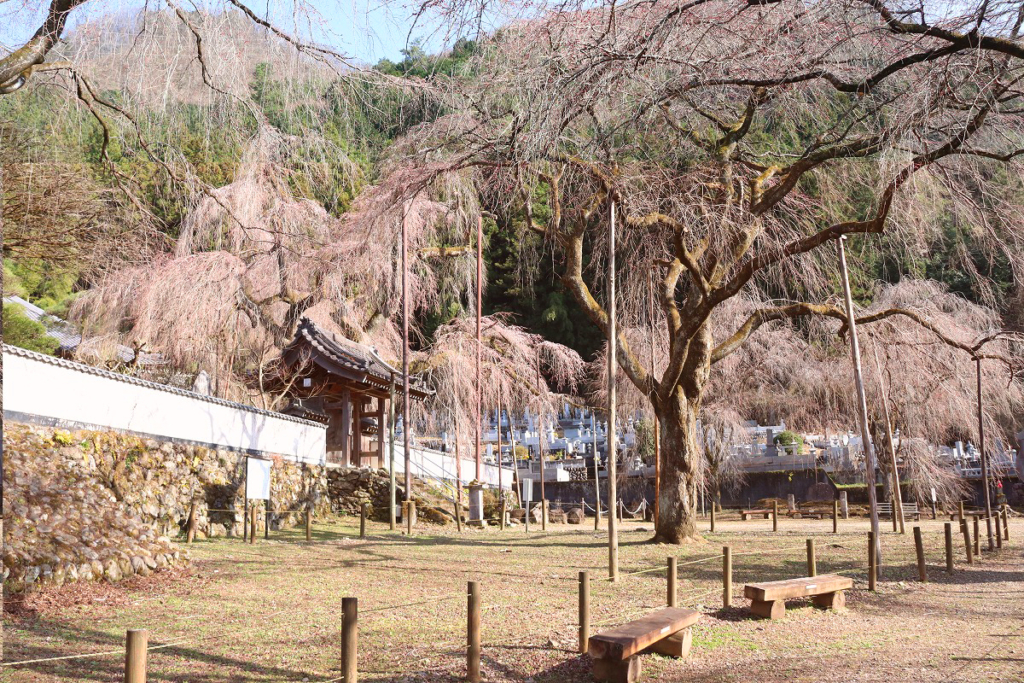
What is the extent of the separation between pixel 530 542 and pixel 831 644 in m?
8.10

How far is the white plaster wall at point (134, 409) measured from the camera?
10938 mm

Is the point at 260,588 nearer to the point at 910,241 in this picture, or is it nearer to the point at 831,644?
the point at 831,644

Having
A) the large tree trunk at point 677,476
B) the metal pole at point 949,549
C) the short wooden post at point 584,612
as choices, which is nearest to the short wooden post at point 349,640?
the short wooden post at point 584,612

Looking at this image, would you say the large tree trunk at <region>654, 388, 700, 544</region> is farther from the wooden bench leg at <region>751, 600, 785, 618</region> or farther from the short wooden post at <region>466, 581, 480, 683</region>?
the short wooden post at <region>466, 581, 480, 683</region>

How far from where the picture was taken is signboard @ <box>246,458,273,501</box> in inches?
520

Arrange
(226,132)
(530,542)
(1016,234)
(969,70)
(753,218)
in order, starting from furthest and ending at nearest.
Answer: (530,542)
(753,218)
(1016,234)
(226,132)
(969,70)

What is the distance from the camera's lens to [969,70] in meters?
5.48

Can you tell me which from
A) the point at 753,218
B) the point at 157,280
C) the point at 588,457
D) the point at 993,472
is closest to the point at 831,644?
the point at 753,218

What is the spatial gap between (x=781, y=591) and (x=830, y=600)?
134 cm

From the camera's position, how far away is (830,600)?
30.6ft

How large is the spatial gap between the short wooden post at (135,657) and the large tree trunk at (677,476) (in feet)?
38.2

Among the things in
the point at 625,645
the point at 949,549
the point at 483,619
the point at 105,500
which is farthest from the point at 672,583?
the point at 949,549

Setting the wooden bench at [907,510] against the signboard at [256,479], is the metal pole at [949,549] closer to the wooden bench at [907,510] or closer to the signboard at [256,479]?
the signboard at [256,479]

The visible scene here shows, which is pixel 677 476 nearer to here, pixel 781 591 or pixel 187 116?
pixel 781 591
